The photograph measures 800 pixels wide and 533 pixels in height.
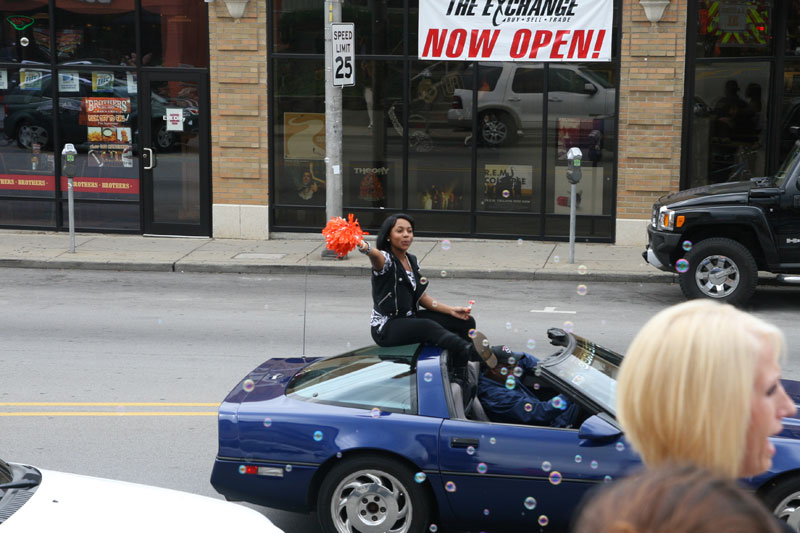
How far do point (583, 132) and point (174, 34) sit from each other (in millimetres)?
6621

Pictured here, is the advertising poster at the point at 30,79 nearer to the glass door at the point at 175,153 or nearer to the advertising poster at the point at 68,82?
the advertising poster at the point at 68,82

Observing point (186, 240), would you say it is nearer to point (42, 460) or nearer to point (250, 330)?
point (250, 330)

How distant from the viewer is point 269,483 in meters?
5.67

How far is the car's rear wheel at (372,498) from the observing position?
18.3ft

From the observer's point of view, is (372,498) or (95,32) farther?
(95,32)

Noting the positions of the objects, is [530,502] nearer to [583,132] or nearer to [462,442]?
[462,442]

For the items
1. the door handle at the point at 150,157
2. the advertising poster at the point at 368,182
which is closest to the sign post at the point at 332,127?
the advertising poster at the point at 368,182

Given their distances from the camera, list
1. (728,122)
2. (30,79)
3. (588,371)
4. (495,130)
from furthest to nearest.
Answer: (30,79)
(495,130)
(728,122)
(588,371)

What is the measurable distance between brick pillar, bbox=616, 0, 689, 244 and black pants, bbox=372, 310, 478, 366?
9.17 metres

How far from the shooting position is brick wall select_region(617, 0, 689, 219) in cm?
1572

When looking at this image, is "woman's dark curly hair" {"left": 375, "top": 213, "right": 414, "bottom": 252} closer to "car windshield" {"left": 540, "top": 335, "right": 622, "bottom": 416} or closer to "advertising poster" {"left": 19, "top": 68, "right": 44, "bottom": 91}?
"car windshield" {"left": 540, "top": 335, "right": 622, "bottom": 416}

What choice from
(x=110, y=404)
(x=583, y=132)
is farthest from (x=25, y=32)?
(x=110, y=404)

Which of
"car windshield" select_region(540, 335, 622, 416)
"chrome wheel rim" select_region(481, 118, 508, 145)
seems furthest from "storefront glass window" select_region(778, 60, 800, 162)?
"car windshield" select_region(540, 335, 622, 416)

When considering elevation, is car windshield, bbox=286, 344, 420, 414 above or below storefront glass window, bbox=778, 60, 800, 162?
below
